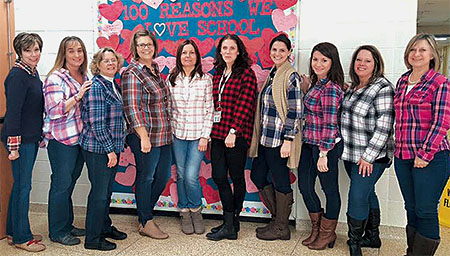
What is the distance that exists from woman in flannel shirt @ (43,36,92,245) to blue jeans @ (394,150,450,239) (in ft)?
6.98

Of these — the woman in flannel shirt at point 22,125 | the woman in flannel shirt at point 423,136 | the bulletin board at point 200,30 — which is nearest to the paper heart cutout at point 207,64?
the bulletin board at point 200,30

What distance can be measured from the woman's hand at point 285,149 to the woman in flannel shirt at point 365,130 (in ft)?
1.25

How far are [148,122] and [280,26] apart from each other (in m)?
1.30

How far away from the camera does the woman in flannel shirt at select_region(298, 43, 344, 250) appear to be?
2.74 meters

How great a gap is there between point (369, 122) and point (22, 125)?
232 centimetres

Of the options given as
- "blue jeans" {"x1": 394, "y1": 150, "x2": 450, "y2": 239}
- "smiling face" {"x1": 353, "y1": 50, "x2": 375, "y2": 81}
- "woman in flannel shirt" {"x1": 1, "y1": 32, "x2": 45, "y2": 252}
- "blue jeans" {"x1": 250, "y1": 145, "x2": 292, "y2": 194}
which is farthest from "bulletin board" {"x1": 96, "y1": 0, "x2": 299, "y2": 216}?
"blue jeans" {"x1": 394, "y1": 150, "x2": 450, "y2": 239}

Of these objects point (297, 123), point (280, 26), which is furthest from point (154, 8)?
point (297, 123)

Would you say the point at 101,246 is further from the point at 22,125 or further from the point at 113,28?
the point at 113,28

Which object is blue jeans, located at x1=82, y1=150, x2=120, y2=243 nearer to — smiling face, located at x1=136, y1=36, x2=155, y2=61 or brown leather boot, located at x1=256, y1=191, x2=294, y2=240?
smiling face, located at x1=136, y1=36, x2=155, y2=61

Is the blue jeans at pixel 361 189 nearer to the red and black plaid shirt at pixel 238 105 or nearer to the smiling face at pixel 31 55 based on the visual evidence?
the red and black plaid shirt at pixel 238 105

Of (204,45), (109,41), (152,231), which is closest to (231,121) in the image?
(204,45)

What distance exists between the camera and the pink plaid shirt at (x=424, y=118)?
89.2 inches

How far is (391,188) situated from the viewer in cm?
313

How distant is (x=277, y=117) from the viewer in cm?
295
